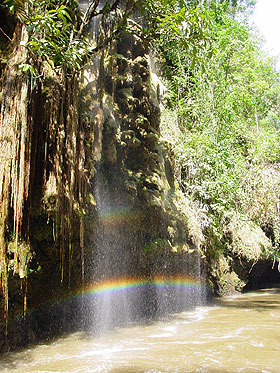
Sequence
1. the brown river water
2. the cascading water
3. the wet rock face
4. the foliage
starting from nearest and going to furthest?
1. the brown river water
2. the wet rock face
3. the cascading water
4. the foliage

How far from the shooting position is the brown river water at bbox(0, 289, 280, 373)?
4.47m

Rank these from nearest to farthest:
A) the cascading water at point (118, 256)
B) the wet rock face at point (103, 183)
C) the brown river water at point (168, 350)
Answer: the brown river water at point (168, 350)
the wet rock face at point (103, 183)
the cascading water at point (118, 256)

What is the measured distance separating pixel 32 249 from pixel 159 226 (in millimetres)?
3628

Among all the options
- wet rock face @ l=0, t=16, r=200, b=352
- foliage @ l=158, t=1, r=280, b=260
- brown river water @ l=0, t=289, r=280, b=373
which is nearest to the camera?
brown river water @ l=0, t=289, r=280, b=373

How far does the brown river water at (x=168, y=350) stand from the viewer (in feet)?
14.7

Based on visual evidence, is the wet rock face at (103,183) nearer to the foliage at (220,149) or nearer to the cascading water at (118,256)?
the cascading water at (118,256)

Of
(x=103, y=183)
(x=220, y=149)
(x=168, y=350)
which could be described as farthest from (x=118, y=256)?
(x=220, y=149)

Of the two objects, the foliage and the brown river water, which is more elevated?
the foliage

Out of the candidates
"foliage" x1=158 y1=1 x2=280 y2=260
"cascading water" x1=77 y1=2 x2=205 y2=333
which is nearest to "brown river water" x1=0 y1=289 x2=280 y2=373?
"cascading water" x1=77 y1=2 x2=205 y2=333

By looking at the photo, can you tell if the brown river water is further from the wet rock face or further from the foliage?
the foliage

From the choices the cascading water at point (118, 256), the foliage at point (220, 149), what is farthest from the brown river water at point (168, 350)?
the foliage at point (220, 149)

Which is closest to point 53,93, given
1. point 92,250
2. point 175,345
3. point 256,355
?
point 92,250

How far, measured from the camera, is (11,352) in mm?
5262

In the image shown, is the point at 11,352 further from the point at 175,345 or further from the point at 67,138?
the point at 67,138
